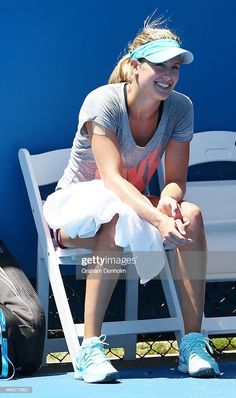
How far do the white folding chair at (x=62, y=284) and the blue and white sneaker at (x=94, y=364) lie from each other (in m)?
0.12

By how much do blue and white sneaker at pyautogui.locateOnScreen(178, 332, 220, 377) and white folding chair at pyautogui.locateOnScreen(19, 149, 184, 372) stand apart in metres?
0.27

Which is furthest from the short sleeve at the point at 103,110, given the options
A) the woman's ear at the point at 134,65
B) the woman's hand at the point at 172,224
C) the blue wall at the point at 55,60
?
the blue wall at the point at 55,60

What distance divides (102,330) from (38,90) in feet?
3.78

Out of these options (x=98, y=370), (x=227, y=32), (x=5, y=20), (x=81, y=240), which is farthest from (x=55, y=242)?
(x=227, y=32)

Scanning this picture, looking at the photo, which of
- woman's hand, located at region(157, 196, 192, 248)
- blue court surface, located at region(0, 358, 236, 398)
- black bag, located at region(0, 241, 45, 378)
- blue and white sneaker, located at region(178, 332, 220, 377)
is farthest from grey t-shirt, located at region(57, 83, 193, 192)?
blue court surface, located at region(0, 358, 236, 398)

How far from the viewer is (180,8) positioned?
5.14 meters

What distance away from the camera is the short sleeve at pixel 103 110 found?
443 centimetres

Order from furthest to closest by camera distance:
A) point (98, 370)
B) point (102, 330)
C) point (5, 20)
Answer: point (5, 20) → point (102, 330) → point (98, 370)

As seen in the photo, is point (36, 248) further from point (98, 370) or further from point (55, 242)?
point (98, 370)

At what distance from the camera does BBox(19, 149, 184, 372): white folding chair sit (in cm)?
449

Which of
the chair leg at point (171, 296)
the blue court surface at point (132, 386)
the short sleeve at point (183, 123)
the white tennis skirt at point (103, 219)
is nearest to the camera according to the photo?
the blue court surface at point (132, 386)

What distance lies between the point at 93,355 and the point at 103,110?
966 millimetres

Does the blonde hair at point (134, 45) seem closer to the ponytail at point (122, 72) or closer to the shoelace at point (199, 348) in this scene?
the ponytail at point (122, 72)

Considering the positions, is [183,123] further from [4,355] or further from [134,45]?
[4,355]
